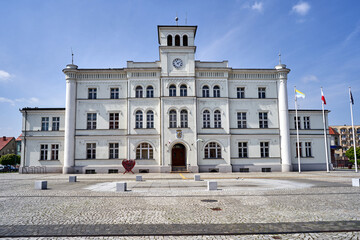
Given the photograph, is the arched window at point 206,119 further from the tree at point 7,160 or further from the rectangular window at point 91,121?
the tree at point 7,160

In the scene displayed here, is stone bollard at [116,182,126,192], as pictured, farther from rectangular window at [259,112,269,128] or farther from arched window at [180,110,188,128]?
rectangular window at [259,112,269,128]

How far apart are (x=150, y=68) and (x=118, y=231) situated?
2714 centimetres

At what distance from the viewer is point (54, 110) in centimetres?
3341

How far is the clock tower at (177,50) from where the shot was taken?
32.7 m

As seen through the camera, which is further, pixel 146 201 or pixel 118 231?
pixel 146 201

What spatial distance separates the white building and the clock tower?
0.41 feet

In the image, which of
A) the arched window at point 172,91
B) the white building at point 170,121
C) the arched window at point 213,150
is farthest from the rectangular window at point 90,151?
the arched window at point 213,150

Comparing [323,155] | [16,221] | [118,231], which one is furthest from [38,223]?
[323,155]

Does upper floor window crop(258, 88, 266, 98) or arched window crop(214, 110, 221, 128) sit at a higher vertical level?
upper floor window crop(258, 88, 266, 98)

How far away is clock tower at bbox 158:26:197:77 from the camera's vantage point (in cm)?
3272

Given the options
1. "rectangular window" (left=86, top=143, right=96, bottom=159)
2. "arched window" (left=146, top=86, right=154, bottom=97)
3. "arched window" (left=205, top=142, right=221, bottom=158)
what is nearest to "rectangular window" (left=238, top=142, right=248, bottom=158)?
"arched window" (left=205, top=142, right=221, bottom=158)

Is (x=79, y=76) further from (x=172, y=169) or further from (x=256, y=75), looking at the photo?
(x=256, y=75)

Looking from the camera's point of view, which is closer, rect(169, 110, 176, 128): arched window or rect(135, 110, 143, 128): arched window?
rect(169, 110, 176, 128): arched window

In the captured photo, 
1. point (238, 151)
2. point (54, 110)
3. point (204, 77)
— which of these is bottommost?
point (238, 151)
